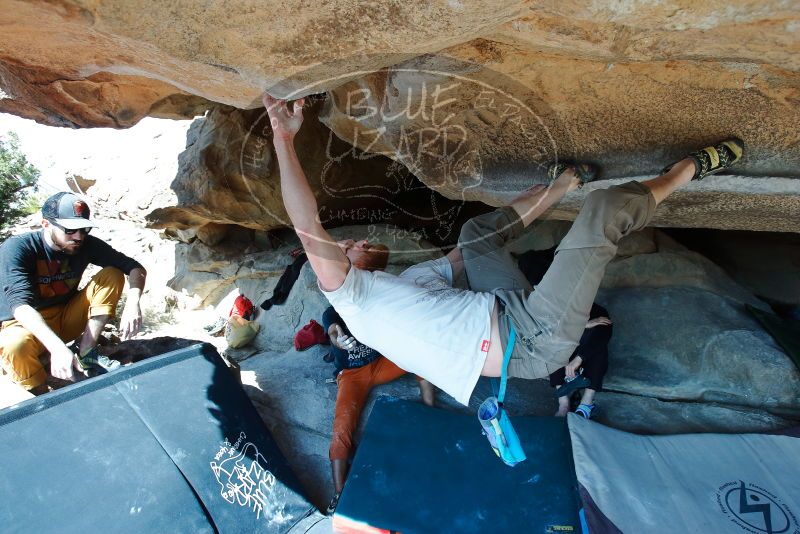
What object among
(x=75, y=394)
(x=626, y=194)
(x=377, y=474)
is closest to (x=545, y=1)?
(x=626, y=194)

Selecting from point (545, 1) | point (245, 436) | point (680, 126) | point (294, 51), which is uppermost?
point (545, 1)

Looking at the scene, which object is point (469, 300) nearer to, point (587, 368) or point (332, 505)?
point (587, 368)

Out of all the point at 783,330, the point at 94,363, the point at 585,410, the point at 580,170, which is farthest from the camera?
the point at 94,363

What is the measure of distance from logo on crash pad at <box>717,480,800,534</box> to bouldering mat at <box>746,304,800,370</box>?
2.99 ft

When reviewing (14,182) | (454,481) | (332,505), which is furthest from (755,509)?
(14,182)

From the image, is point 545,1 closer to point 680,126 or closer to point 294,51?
point 294,51

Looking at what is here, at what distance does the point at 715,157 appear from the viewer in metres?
2.01

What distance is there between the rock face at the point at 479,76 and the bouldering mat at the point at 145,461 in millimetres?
1475

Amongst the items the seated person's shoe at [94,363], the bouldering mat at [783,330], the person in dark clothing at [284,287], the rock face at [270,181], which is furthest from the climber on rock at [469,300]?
the person in dark clothing at [284,287]

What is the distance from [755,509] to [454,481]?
1.20 m

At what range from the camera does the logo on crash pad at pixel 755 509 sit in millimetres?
1870

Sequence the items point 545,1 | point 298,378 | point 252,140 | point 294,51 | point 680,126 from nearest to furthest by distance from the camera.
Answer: point 545,1, point 294,51, point 680,126, point 298,378, point 252,140

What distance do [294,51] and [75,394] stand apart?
1863mm

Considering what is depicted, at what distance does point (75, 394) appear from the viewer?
2260 millimetres
